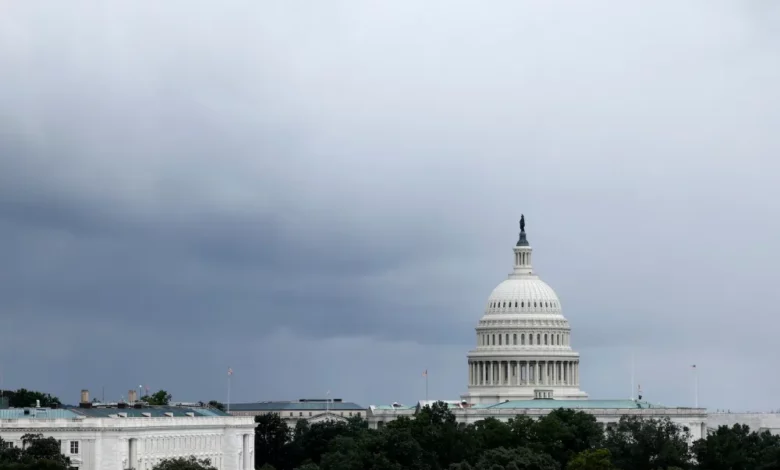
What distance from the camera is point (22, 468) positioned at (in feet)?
617

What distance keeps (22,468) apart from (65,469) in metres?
10.5

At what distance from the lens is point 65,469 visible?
198250 mm
